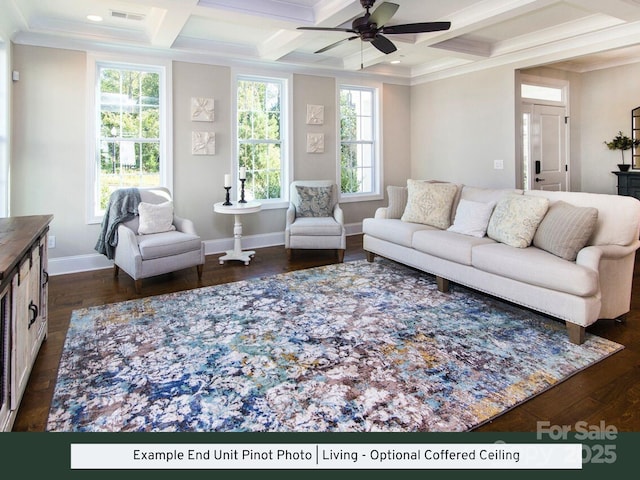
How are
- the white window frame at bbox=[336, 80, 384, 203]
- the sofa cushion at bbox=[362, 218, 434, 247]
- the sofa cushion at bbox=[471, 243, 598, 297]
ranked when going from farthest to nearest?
the white window frame at bbox=[336, 80, 384, 203] → the sofa cushion at bbox=[362, 218, 434, 247] → the sofa cushion at bbox=[471, 243, 598, 297]

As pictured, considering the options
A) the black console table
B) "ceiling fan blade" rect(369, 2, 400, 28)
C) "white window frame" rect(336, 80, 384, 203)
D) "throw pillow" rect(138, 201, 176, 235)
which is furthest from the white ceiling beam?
the black console table

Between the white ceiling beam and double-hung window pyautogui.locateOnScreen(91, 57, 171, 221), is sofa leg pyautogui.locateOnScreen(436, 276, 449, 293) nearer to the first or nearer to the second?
the white ceiling beam

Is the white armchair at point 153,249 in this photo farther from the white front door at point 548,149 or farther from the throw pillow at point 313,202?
the white front door at point 548,149

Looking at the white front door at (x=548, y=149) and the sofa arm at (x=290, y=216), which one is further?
the white front door at (x=548, y=149)

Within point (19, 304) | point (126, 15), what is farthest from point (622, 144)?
point (19, 304)

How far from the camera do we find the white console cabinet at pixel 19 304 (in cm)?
175

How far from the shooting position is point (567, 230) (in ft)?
10.0

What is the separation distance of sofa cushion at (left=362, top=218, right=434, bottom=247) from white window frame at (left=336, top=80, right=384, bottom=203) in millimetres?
1834

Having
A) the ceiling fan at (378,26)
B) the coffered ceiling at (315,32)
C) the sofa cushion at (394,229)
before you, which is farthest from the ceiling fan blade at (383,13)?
the sofa cushion at (394,229)

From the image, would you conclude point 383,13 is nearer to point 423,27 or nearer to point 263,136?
point 423,27

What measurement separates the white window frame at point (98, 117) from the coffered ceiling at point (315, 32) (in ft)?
0.43

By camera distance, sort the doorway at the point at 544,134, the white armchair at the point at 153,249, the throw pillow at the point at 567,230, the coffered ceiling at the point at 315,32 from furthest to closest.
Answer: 1. the doorway at the point at 544,134
2. the white armchair at the point at 153,249
3. the coffered ceiling at the point at 315,32
4. the throw pillow at the point at 567,230

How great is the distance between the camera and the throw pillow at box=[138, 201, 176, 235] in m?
4.45

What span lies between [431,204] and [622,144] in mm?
3740
